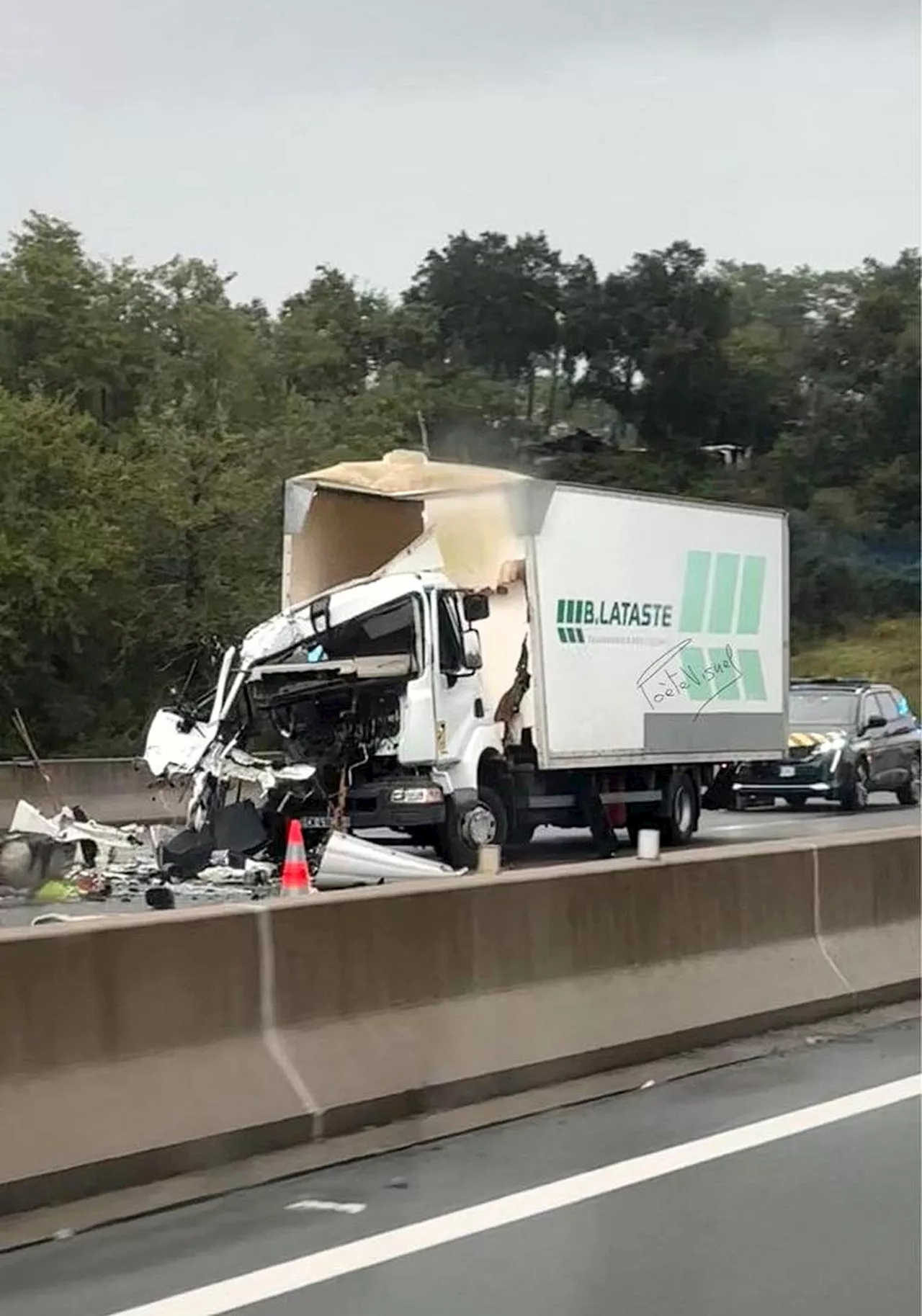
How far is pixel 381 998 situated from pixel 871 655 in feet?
38.2

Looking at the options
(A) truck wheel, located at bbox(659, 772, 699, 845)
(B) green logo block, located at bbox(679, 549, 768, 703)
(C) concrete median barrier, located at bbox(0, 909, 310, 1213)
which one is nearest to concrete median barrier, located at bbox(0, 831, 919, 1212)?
(C) concrete median barrier, located at bbox(0, 909, 310, 1213)

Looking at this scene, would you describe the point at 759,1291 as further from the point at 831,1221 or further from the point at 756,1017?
the point at 756,1017

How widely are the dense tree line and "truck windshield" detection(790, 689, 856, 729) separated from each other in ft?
17.7

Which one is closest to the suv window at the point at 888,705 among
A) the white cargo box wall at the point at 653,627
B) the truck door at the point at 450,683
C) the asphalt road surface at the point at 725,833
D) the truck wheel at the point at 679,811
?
the asphalt road surface at the point at 725,833

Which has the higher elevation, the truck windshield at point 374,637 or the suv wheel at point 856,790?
the truck windshield at point 374,637

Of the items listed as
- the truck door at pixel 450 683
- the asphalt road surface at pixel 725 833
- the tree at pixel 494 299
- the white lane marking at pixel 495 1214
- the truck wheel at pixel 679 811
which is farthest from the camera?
the truck wheel at pixel 679 811

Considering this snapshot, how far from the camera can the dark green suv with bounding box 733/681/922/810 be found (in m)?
25.7

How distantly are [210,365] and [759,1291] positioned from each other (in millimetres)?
27853

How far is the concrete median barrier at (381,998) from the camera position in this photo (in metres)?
6.31

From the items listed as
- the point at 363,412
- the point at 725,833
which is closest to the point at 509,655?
the point at 725,833

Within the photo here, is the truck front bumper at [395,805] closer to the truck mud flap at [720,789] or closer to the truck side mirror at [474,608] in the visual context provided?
the truck side mirror at [474,608]

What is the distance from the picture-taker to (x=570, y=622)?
61.9ft

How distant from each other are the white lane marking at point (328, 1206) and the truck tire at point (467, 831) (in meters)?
11.1

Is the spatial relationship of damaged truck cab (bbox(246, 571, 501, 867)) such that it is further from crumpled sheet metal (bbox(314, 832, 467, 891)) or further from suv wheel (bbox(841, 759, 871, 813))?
suv wheel (bbox(841, 759, 871, 813))
